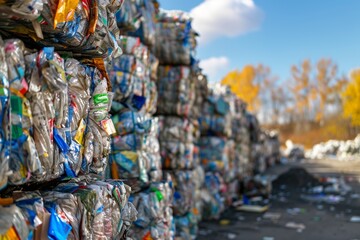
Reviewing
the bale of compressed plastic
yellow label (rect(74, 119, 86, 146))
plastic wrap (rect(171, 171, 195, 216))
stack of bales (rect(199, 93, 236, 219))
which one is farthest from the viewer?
stack of bales (rect(199, 93, 236, 219))

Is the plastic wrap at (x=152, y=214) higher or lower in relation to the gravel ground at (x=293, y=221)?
higher

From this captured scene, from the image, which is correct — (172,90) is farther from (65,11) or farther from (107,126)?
(65,11)

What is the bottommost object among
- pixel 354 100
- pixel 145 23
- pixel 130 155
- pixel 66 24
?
pixel 130 155

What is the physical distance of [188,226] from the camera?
4.98 meters

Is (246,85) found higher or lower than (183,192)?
higher

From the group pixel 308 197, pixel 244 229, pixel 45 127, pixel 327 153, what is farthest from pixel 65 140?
pixel 327 153

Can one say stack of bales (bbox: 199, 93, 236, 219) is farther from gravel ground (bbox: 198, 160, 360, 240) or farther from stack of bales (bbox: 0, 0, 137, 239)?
stack of bales (bbox: 0, 0, 137, 239)

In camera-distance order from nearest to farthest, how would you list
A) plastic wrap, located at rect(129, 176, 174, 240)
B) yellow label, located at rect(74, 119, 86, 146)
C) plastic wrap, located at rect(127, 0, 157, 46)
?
yellow label, located at rect(74, 119, 86, 146)
plastic wrap, located at rect(129, 176, 174, 240)
plastic wrap, located at rect(127, 0, 157, 46)

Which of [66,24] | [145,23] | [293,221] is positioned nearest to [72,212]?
[66,24]

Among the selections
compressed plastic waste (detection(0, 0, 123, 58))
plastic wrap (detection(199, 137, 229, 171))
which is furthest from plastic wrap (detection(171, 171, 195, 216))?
compressed plastic waste (detection(0, 0, 123, 58))

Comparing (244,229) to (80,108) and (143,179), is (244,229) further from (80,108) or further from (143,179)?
(80,108)

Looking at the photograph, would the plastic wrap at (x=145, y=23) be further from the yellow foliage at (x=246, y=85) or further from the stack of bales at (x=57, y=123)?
the yellow foliage at (x=246, y=85)

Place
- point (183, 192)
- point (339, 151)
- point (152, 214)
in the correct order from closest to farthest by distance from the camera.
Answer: point (152, 214), point (183, 192), point (339, 151)

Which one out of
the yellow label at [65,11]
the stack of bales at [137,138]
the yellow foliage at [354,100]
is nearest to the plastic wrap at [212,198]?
the stack of bales at [137,138]
